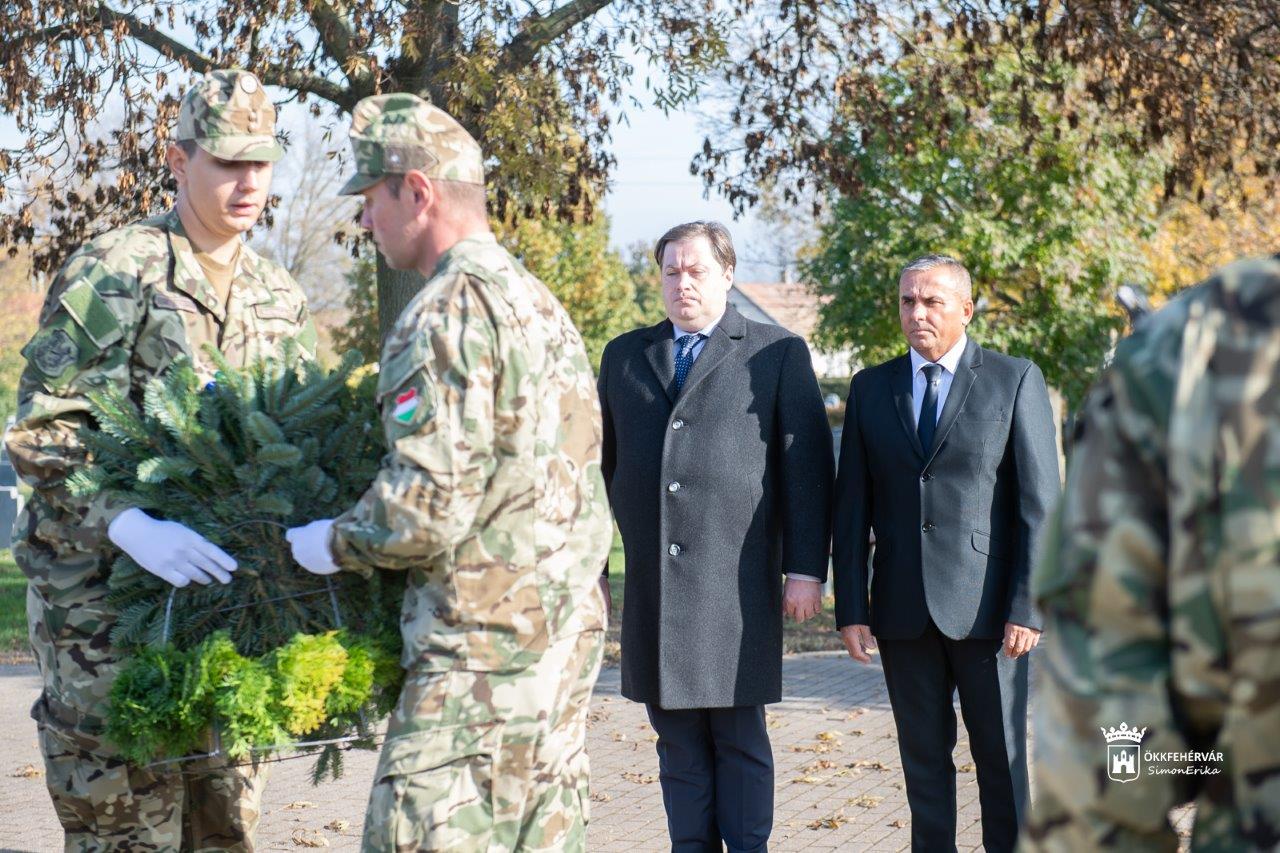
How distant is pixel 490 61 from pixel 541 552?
21.7ft

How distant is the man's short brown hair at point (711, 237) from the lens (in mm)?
4941

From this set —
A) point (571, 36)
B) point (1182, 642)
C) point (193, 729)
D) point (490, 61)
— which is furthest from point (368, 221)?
point (571, 36)

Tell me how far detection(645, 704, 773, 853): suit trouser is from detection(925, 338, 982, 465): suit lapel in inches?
44.0

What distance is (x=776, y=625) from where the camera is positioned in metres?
4.99

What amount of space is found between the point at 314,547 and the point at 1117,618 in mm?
1973

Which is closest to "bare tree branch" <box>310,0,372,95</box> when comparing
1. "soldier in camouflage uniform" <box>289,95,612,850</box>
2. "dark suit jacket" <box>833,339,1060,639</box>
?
"dark suit jacket" <box>833,339,1060,639</box>

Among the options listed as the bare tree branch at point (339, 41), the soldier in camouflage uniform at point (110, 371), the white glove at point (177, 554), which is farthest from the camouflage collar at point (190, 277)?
the bare tree branch at point (339, 41)

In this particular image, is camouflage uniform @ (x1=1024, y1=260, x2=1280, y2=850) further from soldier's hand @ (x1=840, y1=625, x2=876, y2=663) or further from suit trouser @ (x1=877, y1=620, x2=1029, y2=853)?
soldier's hand @ (x1=840, y1=625, x2=876, y2=663)

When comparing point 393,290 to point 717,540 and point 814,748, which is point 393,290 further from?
point 717,540

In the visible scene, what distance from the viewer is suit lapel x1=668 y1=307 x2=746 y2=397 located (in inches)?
197

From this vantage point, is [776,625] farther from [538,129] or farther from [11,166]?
[11,166]

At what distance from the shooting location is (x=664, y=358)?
5.11 metres

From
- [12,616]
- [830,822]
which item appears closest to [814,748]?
[830,822]

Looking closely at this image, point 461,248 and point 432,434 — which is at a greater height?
point 461,248
